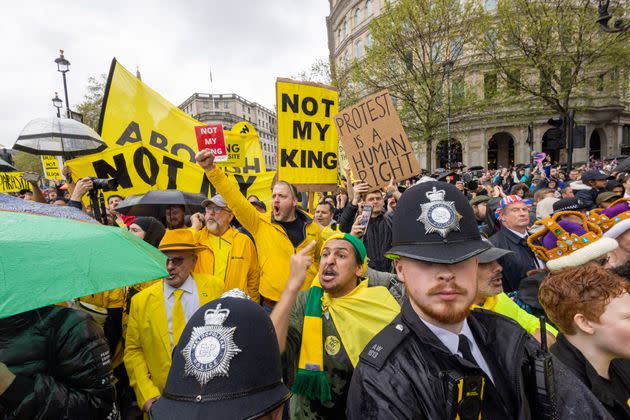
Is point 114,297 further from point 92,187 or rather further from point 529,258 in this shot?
point 529,258

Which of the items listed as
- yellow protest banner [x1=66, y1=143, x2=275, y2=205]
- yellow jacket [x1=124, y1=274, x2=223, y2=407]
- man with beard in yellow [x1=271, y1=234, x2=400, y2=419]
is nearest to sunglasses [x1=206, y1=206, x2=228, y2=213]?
yellow protest banner [x1=66, y1=143, x2=275, y2=205]

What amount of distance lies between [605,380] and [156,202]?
14.6 feet

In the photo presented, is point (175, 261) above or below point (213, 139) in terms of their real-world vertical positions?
below

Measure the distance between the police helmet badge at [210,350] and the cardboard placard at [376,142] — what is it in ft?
11.4

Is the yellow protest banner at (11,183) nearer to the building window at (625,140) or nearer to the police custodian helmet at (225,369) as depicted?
the police custodian helmet at (225,369)

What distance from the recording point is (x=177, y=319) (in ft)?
8.59

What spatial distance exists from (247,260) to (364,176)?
174 centimetres

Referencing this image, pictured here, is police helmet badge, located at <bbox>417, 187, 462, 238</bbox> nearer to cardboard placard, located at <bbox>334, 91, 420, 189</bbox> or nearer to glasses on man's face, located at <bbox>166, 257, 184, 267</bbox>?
glasses on man's face, located at <bbox>166, 257, 184, 267</bbox>

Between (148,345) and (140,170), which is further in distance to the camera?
(140,170)

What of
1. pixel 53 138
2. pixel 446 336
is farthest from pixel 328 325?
pixel 53 138

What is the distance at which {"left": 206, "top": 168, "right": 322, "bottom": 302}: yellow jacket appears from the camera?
3445 mm

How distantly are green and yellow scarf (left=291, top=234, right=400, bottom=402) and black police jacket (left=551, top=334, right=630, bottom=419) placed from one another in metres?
0.97

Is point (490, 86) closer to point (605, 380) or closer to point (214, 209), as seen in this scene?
point (214, 209)

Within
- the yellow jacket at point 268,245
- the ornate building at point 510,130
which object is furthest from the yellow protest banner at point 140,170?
the ornate building at point 510,130
